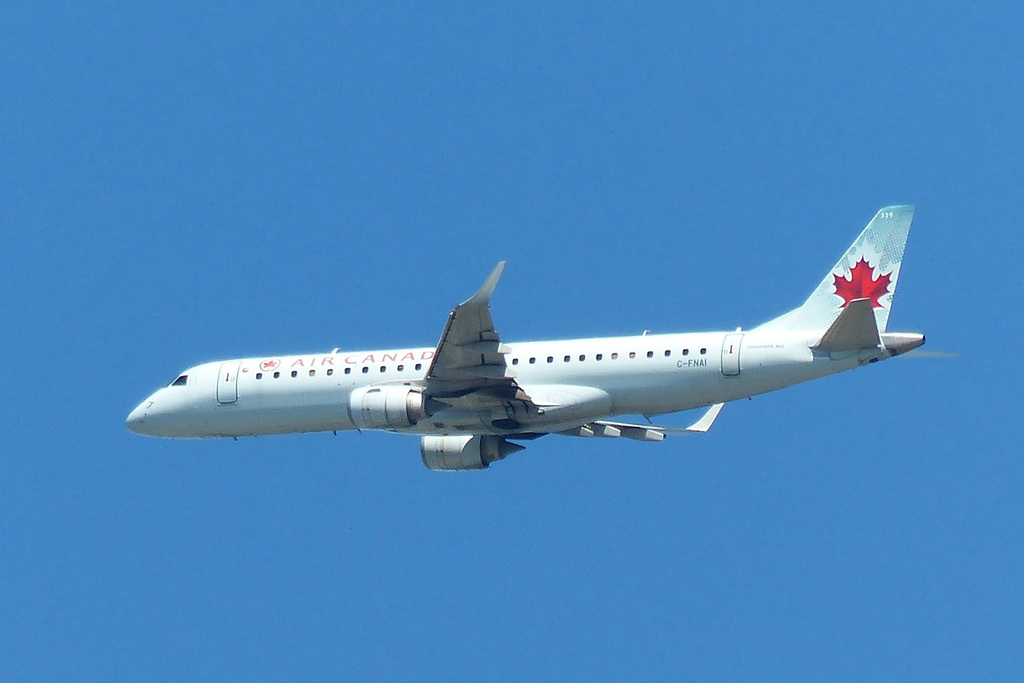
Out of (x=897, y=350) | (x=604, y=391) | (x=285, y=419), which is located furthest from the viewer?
(x=285, y=419)

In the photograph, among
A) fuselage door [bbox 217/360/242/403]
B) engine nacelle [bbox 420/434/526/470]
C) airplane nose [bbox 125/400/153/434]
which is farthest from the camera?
airplane nose [bbox 125/400/153/434]

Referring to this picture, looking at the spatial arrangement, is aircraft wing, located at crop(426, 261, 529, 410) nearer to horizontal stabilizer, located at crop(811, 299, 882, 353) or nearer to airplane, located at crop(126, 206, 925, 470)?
airplane, located at crop(126, 206, 925, 470)

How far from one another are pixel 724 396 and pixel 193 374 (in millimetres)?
15695

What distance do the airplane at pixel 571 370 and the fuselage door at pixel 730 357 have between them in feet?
0.08

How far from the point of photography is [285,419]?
4569 centimetres

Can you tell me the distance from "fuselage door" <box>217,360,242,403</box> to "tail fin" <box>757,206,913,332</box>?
1511 centimetres

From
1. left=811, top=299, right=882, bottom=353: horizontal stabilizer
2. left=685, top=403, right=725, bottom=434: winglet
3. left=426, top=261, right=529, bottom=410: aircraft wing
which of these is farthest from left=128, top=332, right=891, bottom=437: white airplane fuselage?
left=685, top=403, right=725, bottom=434: winglet

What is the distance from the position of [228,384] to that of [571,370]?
400 inches

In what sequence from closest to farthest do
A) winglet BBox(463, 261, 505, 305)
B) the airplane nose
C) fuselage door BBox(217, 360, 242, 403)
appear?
winglet BBox(463, 261, 505, 305) < fuselage door BBox(217, 360, 242, 403) < the airplane nose

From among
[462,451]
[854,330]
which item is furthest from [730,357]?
[462,451]

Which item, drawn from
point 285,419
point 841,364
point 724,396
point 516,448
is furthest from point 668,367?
point 285,419

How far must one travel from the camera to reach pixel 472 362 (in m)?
41.3

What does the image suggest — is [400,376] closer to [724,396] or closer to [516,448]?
[516,448]

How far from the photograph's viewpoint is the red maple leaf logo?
137ft
